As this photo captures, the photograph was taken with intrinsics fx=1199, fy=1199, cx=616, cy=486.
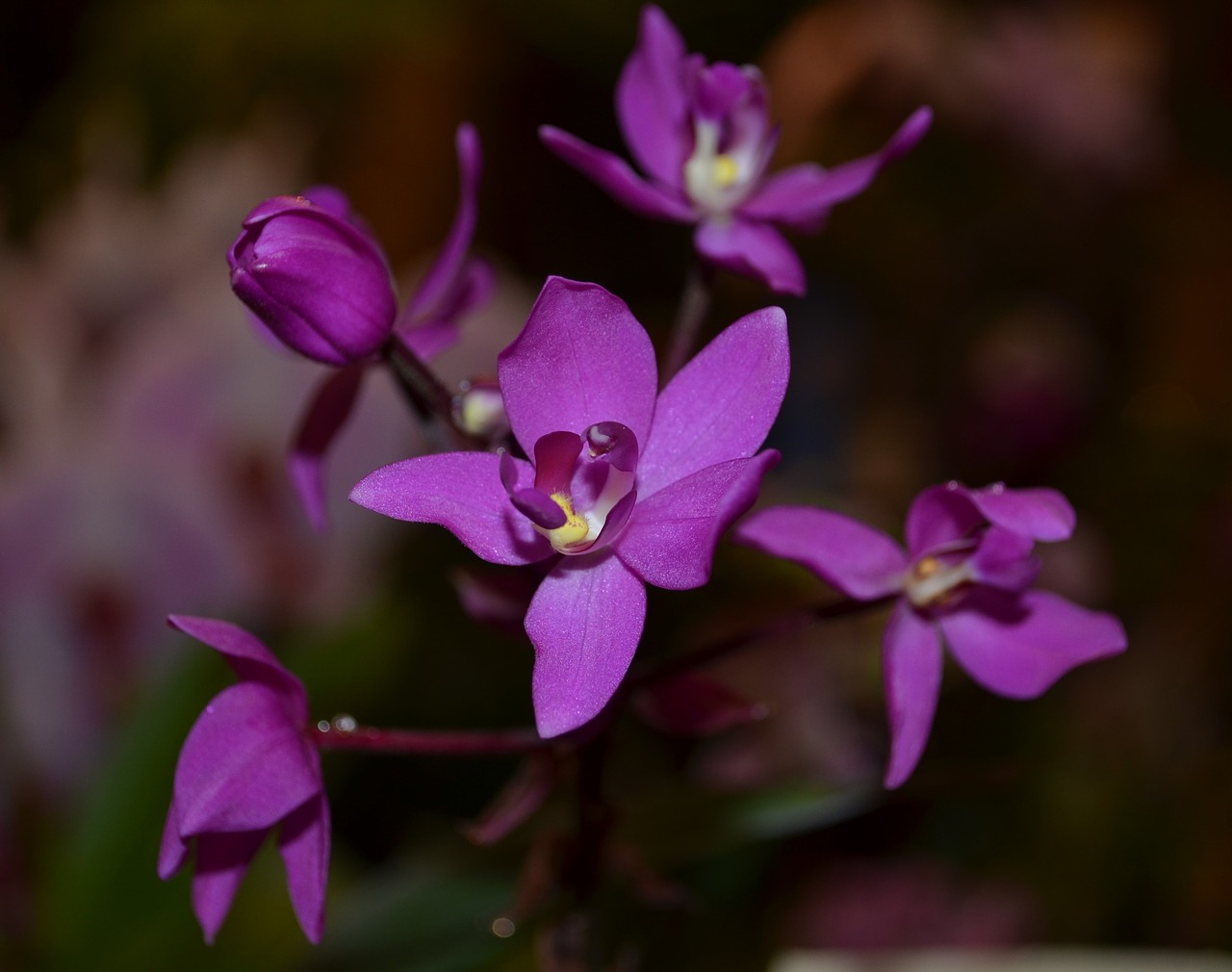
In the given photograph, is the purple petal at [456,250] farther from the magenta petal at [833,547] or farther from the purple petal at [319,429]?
the magenta petal at [833,547]

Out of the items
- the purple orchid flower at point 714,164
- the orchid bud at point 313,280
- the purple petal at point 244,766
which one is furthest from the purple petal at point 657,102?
the purple petal at point 244,766

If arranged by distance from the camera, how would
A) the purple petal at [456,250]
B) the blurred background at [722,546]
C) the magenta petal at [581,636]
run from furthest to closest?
1. the blurred background at [722,546]
2. the purple petal at [456,250]
3. the magenta petal at [581,636]

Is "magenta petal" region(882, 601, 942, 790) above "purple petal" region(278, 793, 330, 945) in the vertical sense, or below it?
above

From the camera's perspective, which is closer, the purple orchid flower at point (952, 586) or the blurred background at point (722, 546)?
the purple orchid flower at point (952, 586)

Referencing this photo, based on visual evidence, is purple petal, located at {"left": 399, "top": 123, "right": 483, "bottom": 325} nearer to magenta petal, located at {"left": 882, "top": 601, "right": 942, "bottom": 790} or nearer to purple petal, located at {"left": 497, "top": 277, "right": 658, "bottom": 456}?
purple petal, located at {"left": 497, "top": 277, "right": 658, "bottom": 456}

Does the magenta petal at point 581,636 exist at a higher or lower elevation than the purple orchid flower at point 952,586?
higher

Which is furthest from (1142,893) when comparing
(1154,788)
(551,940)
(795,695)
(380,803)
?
(551,940)

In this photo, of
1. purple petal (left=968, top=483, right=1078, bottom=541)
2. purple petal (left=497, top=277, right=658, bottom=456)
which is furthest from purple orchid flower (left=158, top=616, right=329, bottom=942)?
purple petal (left=968, top=483, right=1078, bottom=541)

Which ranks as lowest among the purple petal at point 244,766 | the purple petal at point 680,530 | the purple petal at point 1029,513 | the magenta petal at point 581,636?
the purple petal at point 244,766
